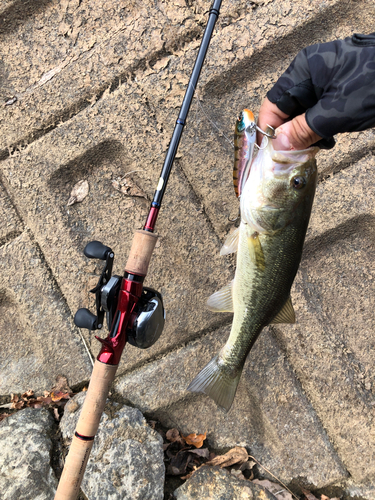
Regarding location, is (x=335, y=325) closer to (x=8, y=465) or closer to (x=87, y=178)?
(x=87, y=178)

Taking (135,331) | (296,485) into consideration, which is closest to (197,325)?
(135,331)

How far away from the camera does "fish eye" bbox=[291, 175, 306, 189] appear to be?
173cm

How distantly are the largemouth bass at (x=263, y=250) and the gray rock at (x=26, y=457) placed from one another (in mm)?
1254

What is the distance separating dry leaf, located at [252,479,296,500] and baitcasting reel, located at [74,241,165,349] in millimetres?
1619

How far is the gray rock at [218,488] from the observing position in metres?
2.42

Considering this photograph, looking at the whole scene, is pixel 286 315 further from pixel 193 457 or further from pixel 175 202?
pixel 193 457

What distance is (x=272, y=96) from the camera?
1.86m

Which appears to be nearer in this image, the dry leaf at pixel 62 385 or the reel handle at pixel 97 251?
the reel handle at pixel 97 251

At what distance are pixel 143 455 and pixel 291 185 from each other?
6.96ft

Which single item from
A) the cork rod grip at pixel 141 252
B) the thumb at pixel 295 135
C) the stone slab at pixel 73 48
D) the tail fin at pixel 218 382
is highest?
the stone slab at pixel 73 48

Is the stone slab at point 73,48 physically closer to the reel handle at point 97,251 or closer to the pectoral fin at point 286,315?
the reel handle at point 97,251

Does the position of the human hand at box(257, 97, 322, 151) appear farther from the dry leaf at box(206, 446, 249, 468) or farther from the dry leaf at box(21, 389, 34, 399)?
the dry leaf at box(21, 389, 34, 399)

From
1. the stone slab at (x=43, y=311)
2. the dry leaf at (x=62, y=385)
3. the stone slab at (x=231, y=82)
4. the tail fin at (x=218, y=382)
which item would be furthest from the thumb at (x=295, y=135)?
the dry leaf at (x=62, y=385)

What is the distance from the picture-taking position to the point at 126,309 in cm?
189
